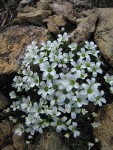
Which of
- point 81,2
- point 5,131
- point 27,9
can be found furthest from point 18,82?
point 81,2

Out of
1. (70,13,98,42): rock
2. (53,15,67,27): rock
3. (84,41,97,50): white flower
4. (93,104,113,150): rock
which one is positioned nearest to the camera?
(93,104,113,150): rock

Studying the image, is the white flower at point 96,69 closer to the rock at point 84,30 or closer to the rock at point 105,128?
the rock at point 105,128

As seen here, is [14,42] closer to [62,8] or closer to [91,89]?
[62,8]

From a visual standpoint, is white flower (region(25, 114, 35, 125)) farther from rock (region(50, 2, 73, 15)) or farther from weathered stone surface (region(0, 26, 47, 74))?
rock (region(50, 2, 73, 15))

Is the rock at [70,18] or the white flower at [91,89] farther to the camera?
the rock at [70,18]

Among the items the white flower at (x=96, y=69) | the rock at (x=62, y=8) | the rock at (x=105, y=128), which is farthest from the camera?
the rock at (x=62, y=8)

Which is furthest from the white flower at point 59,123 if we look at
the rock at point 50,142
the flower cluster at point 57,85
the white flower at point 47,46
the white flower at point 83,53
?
the white flower at point 47,46

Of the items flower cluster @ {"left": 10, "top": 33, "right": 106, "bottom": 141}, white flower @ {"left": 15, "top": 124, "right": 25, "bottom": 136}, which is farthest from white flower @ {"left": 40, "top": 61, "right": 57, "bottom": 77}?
white flower @ {"left": 15, "top": 124, "right": 25, "bottom": 136}
